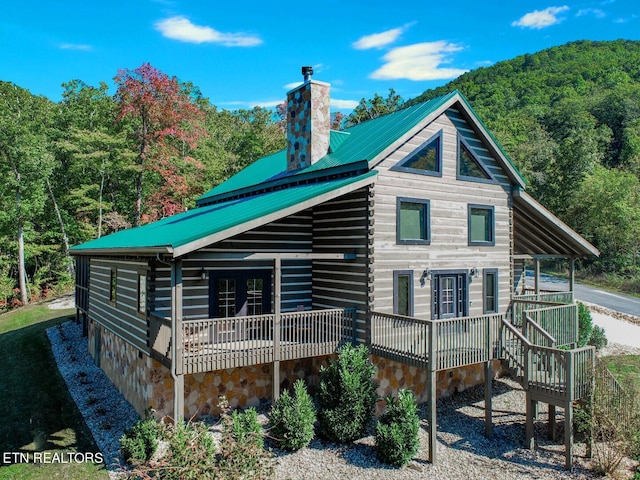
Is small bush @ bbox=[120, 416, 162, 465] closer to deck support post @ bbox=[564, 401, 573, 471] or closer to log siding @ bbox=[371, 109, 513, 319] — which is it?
log siding @ bbox=[371, 109, 513, 319]

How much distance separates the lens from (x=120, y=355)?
14.8 metres

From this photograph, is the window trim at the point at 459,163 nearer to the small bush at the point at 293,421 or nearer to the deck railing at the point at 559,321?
the deck railing at the point at 559,321

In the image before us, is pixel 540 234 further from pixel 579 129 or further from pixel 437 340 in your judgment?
pixel 579 129

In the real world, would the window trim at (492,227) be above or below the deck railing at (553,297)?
above

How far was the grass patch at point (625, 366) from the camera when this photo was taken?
16.0 metres

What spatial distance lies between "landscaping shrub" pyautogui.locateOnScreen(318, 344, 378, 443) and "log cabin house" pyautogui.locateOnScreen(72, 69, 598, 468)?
924 millimetres

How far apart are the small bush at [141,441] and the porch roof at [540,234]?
12945 mm

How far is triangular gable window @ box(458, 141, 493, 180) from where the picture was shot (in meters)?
14.6

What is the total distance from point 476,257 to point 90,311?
15.1 meters

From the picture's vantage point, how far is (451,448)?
11.4m

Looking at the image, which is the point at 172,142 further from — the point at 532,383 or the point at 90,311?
the point at 532,383

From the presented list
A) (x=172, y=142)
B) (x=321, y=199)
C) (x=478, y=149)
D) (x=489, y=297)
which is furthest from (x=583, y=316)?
(x=172, y=142)

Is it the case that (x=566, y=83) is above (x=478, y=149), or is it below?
above

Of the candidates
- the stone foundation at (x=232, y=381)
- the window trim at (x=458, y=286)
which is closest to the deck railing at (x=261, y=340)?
the stone foundation at (x=232, y=381)
